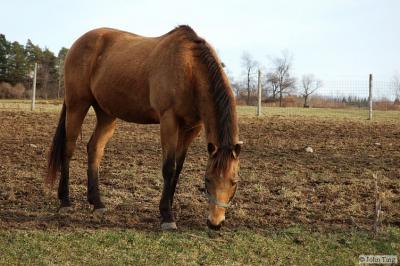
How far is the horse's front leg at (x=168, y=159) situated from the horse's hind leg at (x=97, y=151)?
0.97 m

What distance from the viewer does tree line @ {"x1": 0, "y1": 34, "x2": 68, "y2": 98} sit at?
1873 inches

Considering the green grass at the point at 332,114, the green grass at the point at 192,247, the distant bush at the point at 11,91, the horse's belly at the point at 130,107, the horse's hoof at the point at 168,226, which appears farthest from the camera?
the distant bush at the point at 11,91

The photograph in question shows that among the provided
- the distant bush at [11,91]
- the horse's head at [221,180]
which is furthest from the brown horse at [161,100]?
the distant bush at [11,91]

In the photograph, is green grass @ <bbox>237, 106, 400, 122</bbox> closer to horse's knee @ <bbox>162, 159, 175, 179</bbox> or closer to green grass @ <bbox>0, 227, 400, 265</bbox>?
horse's knee @ <bbox>162, 159, 175, 179</bbox>

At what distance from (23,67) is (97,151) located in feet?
180

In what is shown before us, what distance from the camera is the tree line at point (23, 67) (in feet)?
156

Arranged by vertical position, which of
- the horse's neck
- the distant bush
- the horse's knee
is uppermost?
the distant bush

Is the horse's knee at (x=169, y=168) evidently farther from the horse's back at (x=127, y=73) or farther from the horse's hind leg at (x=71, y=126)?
the horse's hind leg at (x=71, y=126)

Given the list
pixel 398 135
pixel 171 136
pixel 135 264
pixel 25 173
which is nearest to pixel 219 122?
pixel 171 136

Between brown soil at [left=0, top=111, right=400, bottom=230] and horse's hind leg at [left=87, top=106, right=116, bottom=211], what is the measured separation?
17 cm

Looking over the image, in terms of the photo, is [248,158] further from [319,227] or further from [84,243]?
[84,243]

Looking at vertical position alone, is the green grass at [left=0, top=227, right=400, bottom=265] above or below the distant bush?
below

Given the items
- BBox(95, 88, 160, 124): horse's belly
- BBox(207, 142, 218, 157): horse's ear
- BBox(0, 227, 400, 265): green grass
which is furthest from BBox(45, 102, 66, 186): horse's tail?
BBox(207, 142, 218, 157): horse's ear

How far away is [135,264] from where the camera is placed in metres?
3.55
